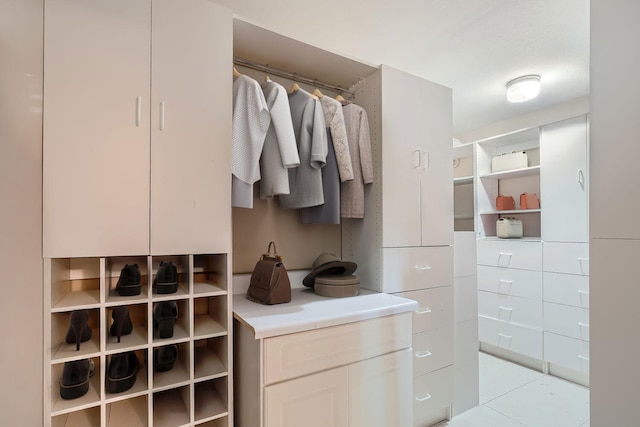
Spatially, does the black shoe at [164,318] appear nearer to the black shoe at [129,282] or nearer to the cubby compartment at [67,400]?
the black shoe at [129,282]

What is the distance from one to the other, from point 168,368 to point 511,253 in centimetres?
302

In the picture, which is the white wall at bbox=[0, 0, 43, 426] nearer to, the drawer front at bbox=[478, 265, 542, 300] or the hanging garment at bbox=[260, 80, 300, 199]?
the hanging garment at bbox=[260, 80, 300, 199]

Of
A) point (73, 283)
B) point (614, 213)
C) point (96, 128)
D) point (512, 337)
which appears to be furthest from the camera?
point (512, 337)

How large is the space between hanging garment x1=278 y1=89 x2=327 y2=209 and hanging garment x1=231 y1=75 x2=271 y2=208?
25 centimetres

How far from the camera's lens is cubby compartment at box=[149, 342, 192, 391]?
1.18m

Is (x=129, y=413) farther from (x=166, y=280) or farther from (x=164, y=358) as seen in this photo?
(x=166, y=280)

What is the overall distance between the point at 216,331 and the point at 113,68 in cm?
109

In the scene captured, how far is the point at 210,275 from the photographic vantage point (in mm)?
1533

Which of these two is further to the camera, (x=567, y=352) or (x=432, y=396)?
(x=567, y=352)

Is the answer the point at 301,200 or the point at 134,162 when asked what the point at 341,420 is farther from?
the point at 134,162

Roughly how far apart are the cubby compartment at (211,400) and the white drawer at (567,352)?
2749mm

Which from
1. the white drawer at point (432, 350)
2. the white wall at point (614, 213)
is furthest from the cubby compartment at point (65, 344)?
the white wall at point (614, 213)

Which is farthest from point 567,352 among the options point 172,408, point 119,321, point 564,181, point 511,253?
point 119,321

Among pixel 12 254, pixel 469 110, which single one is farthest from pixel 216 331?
pixel 469 110
